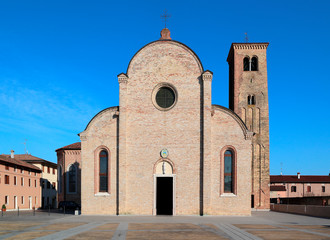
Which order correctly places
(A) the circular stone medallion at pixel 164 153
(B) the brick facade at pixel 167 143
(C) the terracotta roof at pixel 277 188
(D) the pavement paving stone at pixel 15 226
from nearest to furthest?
(D) the pavement paving stone at pixel 15 226
(B) the brick facade at pixel 167 143
(A) the circular stone medallion at pixel 164 153
(C) the terracotta roof at pixel 277 188

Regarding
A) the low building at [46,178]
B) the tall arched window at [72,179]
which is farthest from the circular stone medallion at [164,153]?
the low building at [46,178]

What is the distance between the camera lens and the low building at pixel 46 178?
163 feet

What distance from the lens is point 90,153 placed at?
26141mm

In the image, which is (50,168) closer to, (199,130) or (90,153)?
(90,153)

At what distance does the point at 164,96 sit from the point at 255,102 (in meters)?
16.0

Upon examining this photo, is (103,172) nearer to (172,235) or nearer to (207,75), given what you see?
(207,75)

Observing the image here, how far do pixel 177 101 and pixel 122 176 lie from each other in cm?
713

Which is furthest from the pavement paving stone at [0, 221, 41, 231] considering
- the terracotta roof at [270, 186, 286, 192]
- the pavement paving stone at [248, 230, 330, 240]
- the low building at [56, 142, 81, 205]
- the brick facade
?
the terracotta roof at [270, 186, 286, 192]

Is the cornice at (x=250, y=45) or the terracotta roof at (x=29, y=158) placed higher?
the cornice at (x=250, y=45)

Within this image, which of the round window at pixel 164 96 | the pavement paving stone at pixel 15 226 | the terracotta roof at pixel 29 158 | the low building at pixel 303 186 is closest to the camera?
the pavement paving stone at pixel 15 226

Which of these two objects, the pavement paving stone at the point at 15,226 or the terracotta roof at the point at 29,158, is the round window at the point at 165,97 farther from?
the terracotta roof at the point at 29,158

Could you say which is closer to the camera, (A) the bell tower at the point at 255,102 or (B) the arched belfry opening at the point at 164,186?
(B) the arched belfry opening at the point at 164,186

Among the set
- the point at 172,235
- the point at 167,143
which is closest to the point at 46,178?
the point at 167,143

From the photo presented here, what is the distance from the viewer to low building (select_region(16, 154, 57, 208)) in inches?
1954
